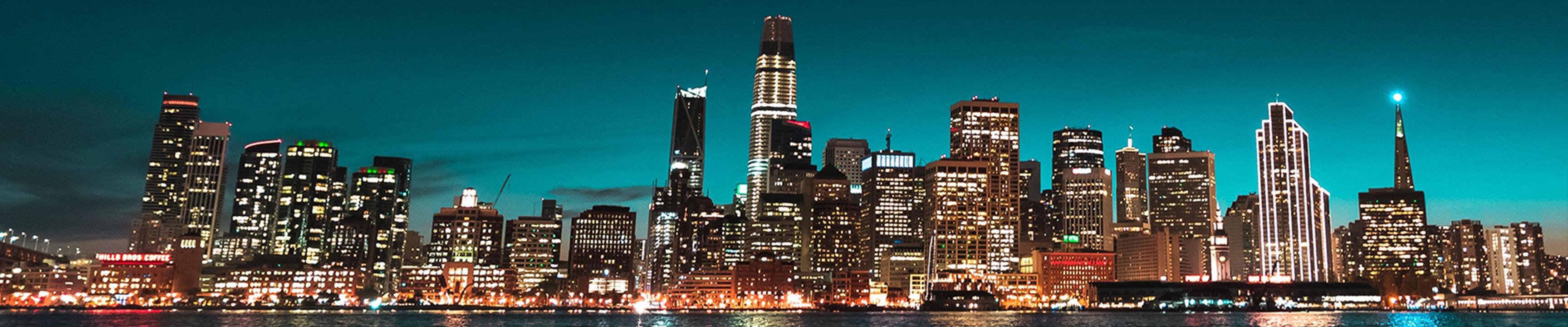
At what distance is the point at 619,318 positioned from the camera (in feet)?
612

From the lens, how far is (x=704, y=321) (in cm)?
17625

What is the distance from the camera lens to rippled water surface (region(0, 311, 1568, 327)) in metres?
154

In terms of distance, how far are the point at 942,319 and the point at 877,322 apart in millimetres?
13647

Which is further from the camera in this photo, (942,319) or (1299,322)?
(942,319)

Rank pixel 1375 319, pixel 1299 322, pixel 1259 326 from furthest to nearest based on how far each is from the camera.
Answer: pixel 1375 319 < pixel 1299 322 < pixel 1259 326

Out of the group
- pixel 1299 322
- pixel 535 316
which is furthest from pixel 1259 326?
pixel 535 316

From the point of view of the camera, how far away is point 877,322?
552ft

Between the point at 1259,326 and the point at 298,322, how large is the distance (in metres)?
111

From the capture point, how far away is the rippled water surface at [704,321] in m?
154

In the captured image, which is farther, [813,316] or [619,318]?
[813,316]

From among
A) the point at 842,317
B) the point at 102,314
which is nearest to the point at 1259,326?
the point at 842,317

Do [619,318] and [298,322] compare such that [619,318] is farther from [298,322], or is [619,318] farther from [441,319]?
[298,322]

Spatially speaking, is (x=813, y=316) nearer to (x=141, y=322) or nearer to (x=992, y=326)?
(x=992, y=326)

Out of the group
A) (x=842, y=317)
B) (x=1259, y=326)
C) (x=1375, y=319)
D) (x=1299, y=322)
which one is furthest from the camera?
(x=842, y=317)
